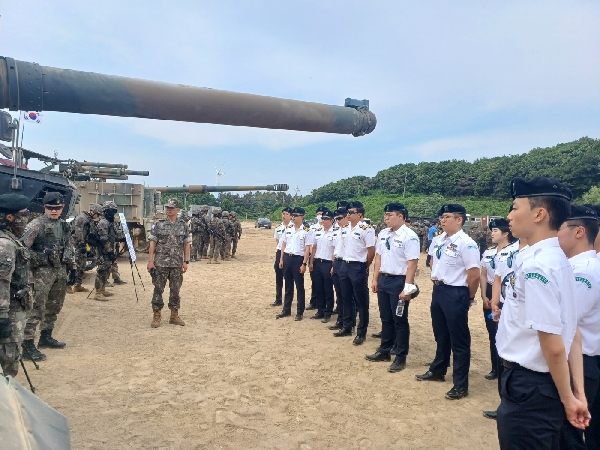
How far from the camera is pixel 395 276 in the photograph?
212 inches

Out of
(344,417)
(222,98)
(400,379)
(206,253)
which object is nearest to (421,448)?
(344,417)

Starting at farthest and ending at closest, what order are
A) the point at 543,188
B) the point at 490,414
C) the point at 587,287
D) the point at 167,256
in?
the point at 167,256 < the point at 490,414 < the point at 587,287 < the point at 543,188

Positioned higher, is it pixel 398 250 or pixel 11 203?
pixel 11 203

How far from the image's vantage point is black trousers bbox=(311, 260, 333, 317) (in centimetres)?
768

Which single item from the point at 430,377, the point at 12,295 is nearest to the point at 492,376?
the point at 430,377

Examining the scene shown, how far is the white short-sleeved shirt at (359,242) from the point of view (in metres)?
6.32

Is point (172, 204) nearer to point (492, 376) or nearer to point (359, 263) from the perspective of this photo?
point (359, 263)

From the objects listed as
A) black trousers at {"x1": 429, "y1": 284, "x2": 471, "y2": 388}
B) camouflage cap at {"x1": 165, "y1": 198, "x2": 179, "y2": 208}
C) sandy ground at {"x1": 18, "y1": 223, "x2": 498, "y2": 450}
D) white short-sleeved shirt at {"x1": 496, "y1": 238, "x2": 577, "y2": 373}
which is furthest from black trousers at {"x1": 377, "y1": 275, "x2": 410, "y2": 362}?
camouflage cap at {"x1": 165, "y1": 198, "x2": 179, "y2": 208}

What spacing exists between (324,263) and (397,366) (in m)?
2.78

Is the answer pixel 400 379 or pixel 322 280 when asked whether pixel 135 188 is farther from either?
pixel 400 379

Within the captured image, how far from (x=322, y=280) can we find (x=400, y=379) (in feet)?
10.0

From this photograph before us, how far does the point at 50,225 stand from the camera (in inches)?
212

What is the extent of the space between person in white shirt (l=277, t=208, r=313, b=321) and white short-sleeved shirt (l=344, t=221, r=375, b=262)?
1.47 m

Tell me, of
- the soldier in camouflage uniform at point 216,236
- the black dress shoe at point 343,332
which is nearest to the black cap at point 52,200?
the black dress shoe at point 343,332
